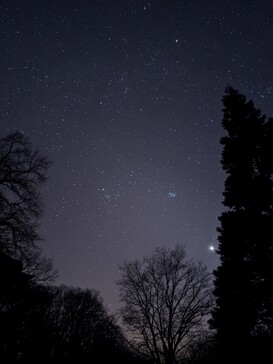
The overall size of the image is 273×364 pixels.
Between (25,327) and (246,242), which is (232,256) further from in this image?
(25,327)

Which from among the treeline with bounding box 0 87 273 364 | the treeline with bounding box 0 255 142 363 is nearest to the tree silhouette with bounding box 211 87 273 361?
the treeline with bounding box 0 87 273 364

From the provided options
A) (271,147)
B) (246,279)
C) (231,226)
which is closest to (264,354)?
(246,279)

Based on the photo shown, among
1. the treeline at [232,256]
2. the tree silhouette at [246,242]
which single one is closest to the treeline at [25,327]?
the treeline at [232,256]

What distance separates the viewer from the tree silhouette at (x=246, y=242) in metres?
10.9

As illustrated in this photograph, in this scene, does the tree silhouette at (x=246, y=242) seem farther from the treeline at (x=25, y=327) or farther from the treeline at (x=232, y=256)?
the treeline at (x=25, y=327)

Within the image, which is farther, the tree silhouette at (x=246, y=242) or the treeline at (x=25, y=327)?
the treeline at (x=25, y=327)

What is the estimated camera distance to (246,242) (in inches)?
469

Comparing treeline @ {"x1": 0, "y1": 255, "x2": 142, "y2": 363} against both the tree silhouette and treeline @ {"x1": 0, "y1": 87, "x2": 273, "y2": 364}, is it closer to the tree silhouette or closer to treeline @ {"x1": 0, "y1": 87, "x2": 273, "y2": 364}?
treeline @ {"x1": 0, "y1": 87, "x2": 273, "y2": 364}

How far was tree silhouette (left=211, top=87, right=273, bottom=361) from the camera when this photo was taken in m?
10.9

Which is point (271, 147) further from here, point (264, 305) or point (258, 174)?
point (264, 305)

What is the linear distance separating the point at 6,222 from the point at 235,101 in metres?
13.8

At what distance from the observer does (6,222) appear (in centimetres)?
1321

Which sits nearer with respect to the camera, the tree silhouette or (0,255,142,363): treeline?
the tree silhouette

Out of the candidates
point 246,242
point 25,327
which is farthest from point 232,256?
point 25,327
